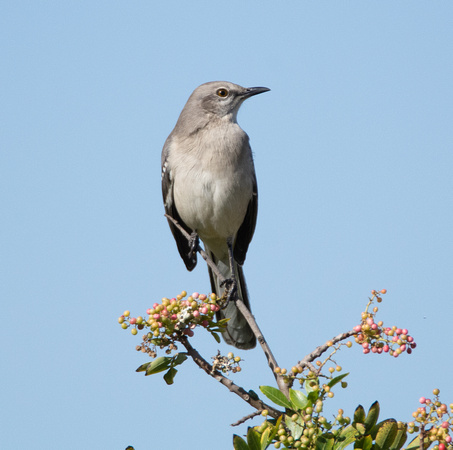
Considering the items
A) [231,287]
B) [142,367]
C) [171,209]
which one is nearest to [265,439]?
[142,367]

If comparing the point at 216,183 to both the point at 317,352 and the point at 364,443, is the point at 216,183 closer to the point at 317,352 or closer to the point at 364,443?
the point at 317,352

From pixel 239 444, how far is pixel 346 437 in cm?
48

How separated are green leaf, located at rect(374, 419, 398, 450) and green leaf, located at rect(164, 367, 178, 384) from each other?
3.70ft

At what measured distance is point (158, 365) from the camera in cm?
332

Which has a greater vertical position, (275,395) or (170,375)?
(170,375)

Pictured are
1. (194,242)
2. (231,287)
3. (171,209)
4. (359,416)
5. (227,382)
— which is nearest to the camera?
(359,416)

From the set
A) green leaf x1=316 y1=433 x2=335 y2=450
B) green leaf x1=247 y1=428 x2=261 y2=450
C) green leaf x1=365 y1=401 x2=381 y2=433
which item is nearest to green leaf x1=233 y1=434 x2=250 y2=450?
green leaf x1=247 y1=428 x2=261 y2=450

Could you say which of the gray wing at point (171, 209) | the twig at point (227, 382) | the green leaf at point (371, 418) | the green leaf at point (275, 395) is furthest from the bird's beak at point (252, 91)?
the green leaf at point (371, 418)

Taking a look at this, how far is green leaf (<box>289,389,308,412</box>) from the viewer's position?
281cm

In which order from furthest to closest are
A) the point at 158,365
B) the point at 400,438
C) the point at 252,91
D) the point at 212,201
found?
1. the point at 252,91
2. the point at 212,201
3. the point at 158,365
4. the point at 400,438

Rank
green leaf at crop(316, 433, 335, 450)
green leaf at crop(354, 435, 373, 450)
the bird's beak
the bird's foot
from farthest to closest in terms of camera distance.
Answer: the bird's beak, the bird's foot, green leaf at crop(354, 435, 373, 450), green leaf at crop(316, 433, 335, 450)

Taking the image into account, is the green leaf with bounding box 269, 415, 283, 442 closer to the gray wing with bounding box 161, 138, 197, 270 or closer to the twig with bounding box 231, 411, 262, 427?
the twig with bounding box 231, 411, 262, 427

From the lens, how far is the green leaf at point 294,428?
2.75 meters

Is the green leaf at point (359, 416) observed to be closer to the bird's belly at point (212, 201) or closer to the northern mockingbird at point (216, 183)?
the northern mockingbird at point (216, 183)
